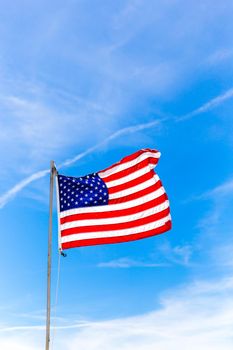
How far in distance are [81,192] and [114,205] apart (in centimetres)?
173

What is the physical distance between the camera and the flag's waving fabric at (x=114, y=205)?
23781 mm

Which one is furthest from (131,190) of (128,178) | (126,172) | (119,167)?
(119,167)

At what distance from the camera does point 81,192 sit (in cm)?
2497

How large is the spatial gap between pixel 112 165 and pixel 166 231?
4.22 metres

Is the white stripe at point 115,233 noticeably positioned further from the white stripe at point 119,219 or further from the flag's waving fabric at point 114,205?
the white stripe at point 119,219

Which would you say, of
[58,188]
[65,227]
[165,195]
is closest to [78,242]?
[65,227]

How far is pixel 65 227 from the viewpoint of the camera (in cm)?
2388

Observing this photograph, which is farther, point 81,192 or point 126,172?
point 126,172

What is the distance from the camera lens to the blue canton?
968 inches

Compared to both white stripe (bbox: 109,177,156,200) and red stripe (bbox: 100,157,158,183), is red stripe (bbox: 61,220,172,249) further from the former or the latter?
red stripe (bbox: 100,157,158,183)

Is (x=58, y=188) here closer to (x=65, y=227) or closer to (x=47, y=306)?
(x=65, y=227)

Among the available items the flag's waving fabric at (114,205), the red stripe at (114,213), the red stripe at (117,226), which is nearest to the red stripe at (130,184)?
the flag's waving fabric at (114,205)

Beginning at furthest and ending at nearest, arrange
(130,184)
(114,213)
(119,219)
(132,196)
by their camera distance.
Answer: (130,184) → (132,196) → (114,213) → (119,219)

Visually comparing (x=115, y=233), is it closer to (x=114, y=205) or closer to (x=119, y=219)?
(x=119, y=219)
